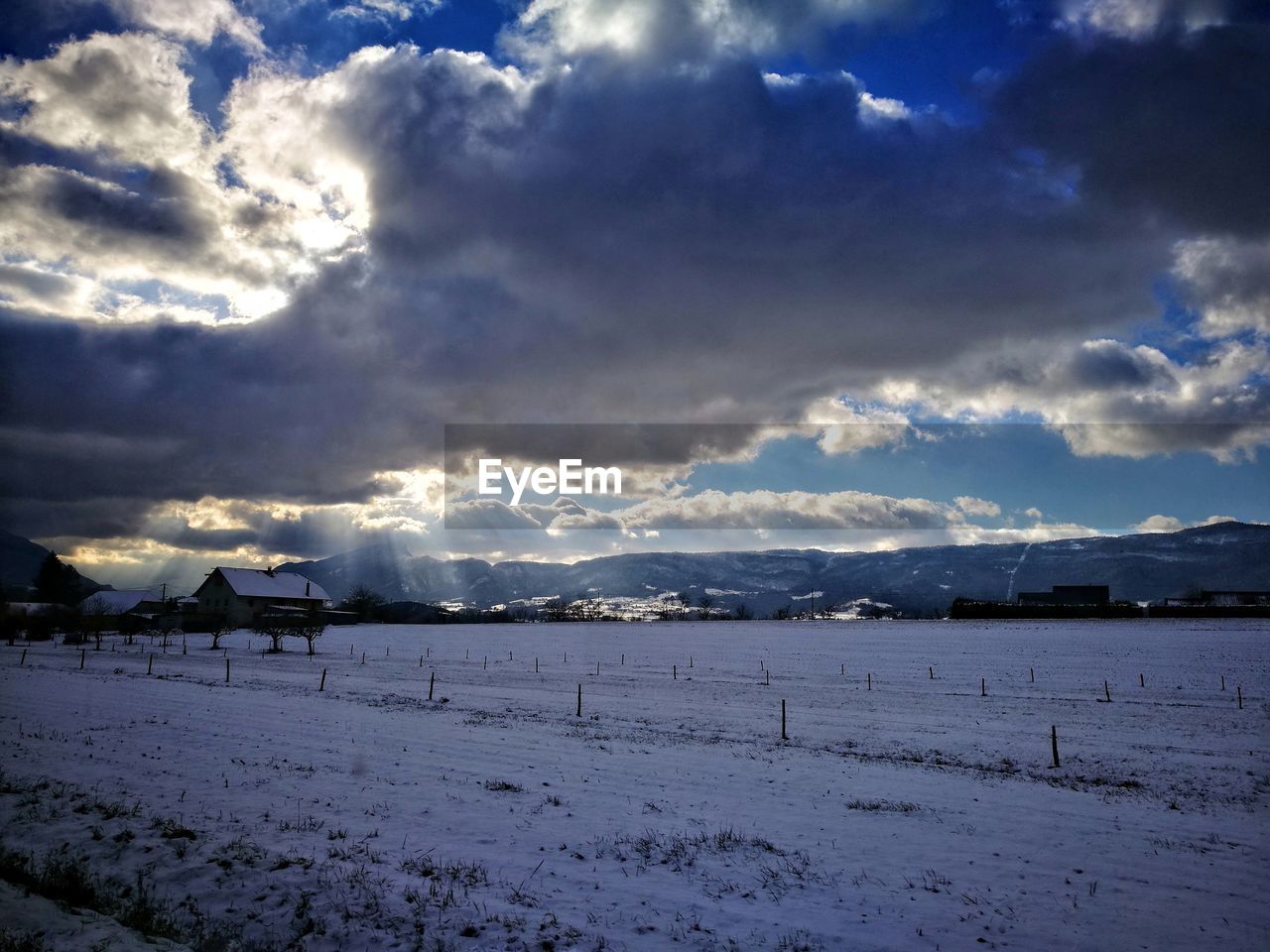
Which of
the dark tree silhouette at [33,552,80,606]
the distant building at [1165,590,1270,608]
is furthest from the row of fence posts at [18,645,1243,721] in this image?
the distant building at [1165,590,1270,608]

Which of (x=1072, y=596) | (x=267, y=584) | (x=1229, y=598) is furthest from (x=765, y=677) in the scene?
(x=1229, y=598)

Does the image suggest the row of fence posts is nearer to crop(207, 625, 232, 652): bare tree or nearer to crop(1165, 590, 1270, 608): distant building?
crop(207, 625, 232, 652): bare tree

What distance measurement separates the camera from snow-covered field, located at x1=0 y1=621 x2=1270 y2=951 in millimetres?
11500

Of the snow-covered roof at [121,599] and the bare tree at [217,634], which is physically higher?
the snow-covered roof at [121,599]

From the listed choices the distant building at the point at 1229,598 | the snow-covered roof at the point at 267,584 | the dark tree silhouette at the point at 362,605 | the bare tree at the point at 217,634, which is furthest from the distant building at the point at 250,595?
the distant building at the point at 1229,598

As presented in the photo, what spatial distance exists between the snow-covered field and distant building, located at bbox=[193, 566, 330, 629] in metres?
89.0

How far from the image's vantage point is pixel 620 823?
55.6 feet

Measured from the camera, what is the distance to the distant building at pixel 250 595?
399 feet

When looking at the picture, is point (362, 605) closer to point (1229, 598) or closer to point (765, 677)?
point (765, 677)

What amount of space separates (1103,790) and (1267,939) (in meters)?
10.9

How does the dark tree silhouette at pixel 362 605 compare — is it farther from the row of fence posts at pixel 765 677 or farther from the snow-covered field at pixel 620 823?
the snow-covered field at pixel 620 823

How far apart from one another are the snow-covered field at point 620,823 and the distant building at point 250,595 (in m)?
89.0

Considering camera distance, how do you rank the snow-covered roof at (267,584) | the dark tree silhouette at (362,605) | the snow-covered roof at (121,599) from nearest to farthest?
the snow-covered roof at (267,584) → the snow-covered roof at (121,599) → the dark tree silhouette at (362,605)

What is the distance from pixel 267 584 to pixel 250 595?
5.49 meters
